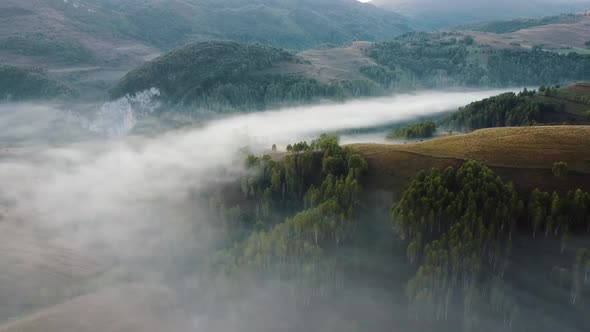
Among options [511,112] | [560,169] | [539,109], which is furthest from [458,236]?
[511,112]

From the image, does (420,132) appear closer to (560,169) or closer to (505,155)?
(505,155)

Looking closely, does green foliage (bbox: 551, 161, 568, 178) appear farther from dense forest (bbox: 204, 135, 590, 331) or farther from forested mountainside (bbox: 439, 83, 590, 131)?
forested mountainside (bbox: 439, 83, 590, 131)

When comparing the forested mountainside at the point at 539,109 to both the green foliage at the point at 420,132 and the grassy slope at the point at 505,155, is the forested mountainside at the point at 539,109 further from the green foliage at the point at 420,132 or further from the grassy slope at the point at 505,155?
the grassy slope at the point at 505,155

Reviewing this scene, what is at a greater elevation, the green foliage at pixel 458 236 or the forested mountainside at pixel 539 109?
the forested mountainside at pixel 539 109

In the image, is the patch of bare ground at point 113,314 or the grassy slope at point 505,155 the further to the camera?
the grassy slope at point 505,155

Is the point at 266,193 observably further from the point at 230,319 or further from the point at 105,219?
the point at 105,219

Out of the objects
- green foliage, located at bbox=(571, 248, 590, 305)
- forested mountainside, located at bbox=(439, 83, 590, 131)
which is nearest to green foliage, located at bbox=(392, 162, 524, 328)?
green foliage, located at bbox=(571, 248, 590, 305)

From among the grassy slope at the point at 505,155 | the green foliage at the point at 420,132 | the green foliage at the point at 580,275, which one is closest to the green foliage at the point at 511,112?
the green foliage at the point at 420,132

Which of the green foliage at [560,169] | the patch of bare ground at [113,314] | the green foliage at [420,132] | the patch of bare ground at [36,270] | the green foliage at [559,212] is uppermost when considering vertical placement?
the green foliage at [420,132]
